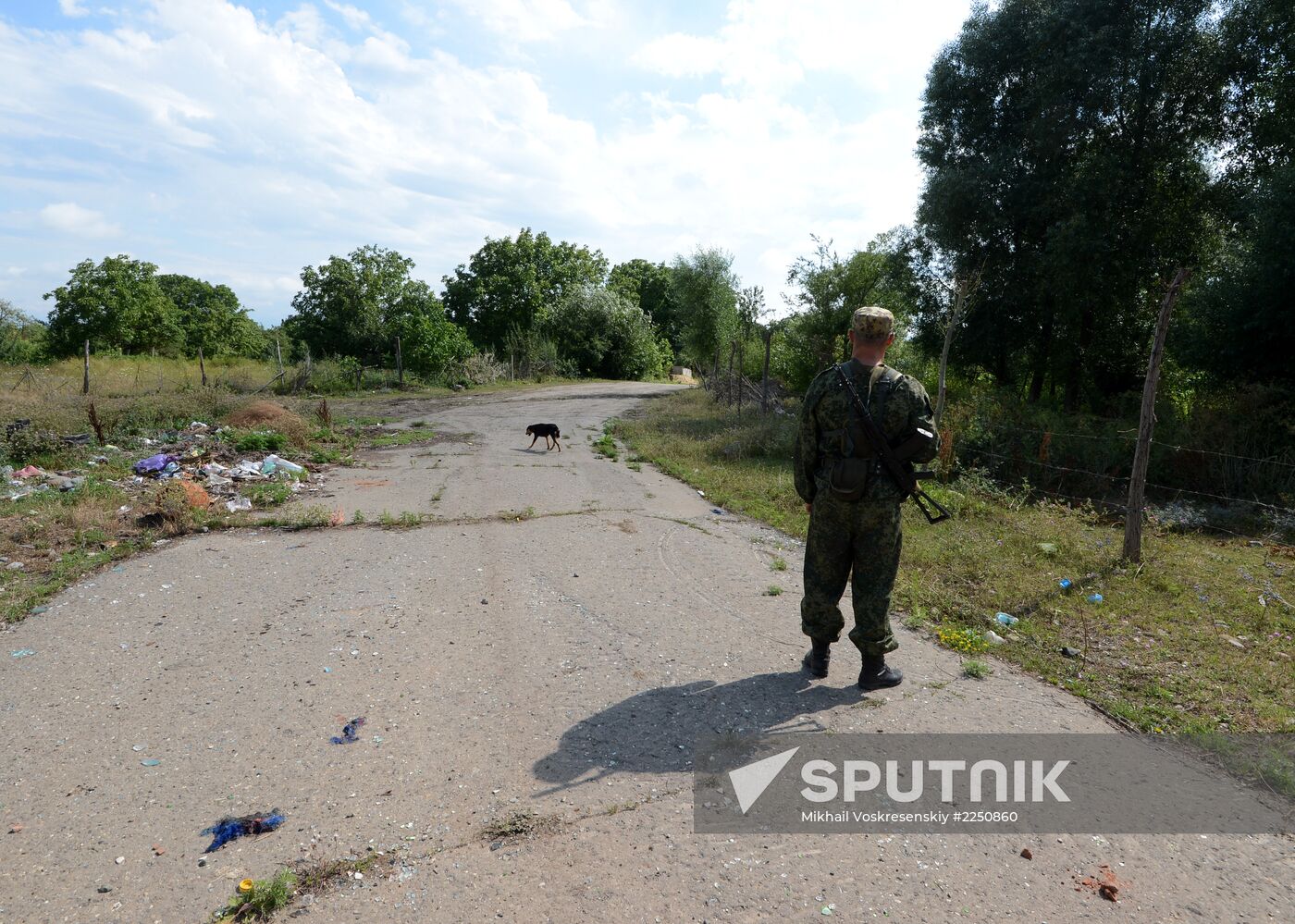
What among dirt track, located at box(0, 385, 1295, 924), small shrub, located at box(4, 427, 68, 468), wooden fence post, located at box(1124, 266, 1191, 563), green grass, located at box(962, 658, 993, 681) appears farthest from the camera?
small shrub, located at box(4, 427, 68, 468)

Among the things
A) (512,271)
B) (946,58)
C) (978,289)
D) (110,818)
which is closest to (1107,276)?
(978,289)

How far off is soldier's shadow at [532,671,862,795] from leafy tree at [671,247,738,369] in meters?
32.1

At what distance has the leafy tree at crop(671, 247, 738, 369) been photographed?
3581 cm

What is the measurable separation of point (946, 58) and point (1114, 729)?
60.1 feet

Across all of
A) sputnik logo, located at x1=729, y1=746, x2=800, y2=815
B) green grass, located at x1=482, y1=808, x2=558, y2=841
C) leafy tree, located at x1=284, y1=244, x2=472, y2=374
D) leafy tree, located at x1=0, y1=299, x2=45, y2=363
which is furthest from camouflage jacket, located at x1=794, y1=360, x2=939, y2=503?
leafy tree, located at x1=284, y1=244, x2=472, y2=374

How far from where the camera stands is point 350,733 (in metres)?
3.64

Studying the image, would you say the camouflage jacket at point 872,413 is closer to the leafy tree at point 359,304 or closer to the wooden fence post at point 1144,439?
the wooden fence post at point 1144,439

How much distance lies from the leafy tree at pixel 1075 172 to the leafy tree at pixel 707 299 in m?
18.3

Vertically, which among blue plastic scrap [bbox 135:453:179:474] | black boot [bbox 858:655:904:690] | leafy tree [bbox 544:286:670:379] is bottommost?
black boot [bbox 858:655:904:690]

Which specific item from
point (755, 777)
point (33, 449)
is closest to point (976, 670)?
point (755, 777)

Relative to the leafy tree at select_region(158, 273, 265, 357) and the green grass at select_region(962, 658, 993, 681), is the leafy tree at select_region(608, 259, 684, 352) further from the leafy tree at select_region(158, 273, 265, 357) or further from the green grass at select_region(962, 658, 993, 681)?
the green grass at select_region(962, 658, 993, 681)

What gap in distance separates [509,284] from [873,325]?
2030 inches

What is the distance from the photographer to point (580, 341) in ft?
148

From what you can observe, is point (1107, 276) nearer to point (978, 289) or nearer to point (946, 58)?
point (978, 289)
